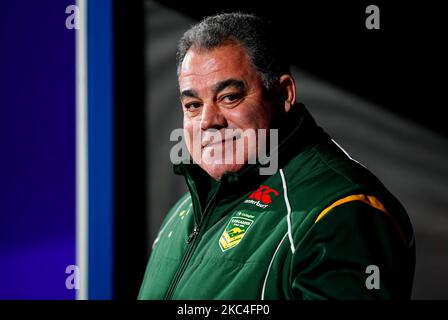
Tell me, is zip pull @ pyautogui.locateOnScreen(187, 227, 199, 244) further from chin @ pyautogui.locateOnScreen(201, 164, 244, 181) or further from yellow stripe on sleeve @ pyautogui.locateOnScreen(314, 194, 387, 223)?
yellow stripe on sleeve @ pyautogui.locateOnScreen(314, 194, 387, 223)

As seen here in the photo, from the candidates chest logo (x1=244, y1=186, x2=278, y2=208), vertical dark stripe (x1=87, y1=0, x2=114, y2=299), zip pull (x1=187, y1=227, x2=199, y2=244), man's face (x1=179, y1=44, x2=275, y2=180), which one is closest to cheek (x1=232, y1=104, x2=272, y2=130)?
man's face (x1=179, y1=44, x2=275, y2=180)

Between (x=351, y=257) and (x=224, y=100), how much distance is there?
1.56 ft

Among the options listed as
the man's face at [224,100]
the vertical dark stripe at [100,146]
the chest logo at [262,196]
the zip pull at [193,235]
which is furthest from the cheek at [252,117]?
the vertical dark stripe at [100,146]

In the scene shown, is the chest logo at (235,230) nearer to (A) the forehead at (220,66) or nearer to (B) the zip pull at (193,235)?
(B) the zip pull at (193,235)

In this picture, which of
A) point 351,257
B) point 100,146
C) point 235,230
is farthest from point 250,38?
point 100,146

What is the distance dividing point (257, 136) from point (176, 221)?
39 centimetres

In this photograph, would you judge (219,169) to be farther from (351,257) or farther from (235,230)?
(351,257)

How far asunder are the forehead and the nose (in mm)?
50

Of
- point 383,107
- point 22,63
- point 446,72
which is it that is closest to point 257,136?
point 383,107

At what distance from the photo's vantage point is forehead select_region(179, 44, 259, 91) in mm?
1141

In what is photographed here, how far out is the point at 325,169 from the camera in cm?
104

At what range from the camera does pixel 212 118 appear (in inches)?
45.5

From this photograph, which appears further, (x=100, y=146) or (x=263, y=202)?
(x=100, y=146)

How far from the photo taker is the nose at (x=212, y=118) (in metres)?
1.16
